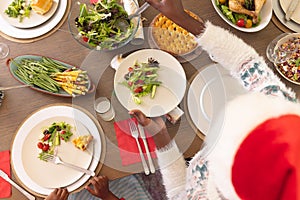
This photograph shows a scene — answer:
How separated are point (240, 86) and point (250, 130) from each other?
674 mm

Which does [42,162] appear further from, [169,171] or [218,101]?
[218,101]

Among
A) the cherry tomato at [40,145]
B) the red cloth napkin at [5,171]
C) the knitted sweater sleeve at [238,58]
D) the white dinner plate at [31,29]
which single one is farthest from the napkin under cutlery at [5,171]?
the knitted sweater sleeve at [238,58]

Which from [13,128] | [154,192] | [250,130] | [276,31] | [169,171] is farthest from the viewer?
[154,192]

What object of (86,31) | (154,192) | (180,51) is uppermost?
(86,31)

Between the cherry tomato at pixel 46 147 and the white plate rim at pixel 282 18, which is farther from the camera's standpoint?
the white plate rim at pixel 282 18

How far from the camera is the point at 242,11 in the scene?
131 cm

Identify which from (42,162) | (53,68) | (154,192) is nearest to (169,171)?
(42,162)

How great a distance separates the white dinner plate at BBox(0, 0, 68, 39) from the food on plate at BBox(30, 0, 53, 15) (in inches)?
1.6

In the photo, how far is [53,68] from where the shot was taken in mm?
1235

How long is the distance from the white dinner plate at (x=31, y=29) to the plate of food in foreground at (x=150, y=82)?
1.09 feet

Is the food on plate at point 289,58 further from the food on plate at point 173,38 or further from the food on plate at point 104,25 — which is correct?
the food on plate at point 104,25

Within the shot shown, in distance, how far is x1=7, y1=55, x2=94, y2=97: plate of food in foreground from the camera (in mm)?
1209

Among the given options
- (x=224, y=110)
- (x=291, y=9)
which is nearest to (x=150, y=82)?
(x=224, y=110)

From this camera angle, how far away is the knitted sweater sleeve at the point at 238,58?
3.44ft
